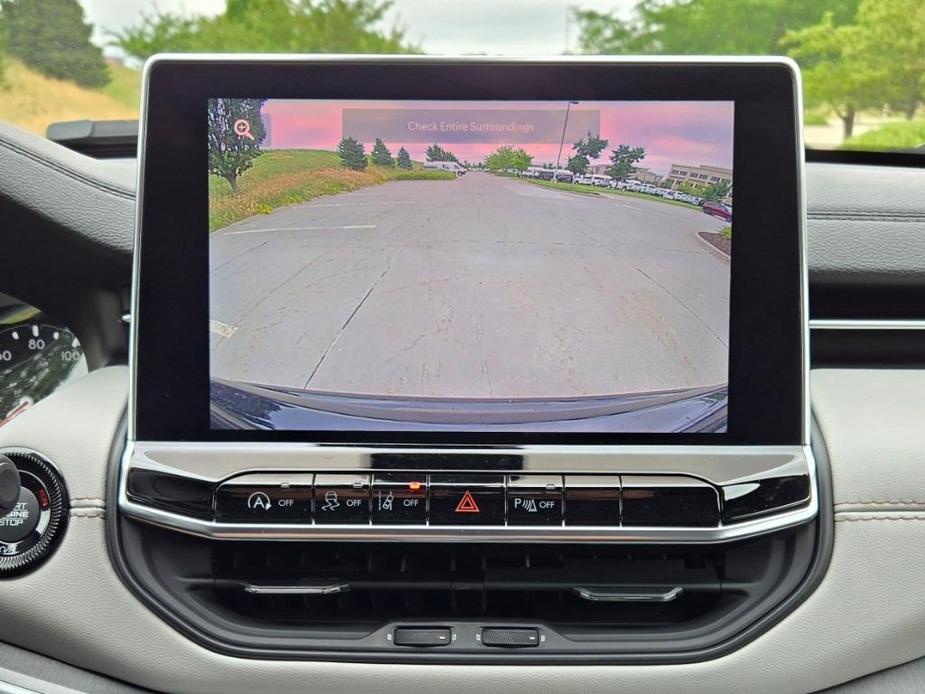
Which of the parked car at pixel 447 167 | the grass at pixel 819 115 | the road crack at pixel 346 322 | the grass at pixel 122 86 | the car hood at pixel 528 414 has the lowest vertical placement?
the car hood at pixel 528 414

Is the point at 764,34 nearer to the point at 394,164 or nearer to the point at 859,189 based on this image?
the point at 859,189

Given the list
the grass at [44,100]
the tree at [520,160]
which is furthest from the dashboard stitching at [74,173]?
the tree at [520,160]

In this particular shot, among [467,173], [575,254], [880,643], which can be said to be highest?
[467,173]

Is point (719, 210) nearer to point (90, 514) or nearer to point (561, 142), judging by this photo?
point (561, 142)

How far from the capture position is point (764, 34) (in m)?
2.02

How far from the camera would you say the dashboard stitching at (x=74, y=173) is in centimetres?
191

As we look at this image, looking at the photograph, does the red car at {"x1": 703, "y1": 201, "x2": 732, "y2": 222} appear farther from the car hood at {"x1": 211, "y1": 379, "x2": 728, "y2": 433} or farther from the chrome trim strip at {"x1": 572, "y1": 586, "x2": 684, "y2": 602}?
the chrome trim strip at {"x1": 572, "y1": 586, "x2": 684, "y2": 602}

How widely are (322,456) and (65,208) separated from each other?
897mm

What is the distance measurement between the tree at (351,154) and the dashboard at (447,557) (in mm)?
241

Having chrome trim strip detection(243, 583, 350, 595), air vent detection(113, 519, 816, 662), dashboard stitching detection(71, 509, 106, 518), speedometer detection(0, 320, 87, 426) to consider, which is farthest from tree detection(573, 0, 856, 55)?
speedometer detection(0, 320, 87, 426)

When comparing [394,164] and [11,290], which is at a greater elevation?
[394,164]

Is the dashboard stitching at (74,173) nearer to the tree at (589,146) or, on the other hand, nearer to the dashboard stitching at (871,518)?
the tree at (589,146)

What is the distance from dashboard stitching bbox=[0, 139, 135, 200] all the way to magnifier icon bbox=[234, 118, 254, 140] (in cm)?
60

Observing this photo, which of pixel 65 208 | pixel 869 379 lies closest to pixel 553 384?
pixel 869 379
